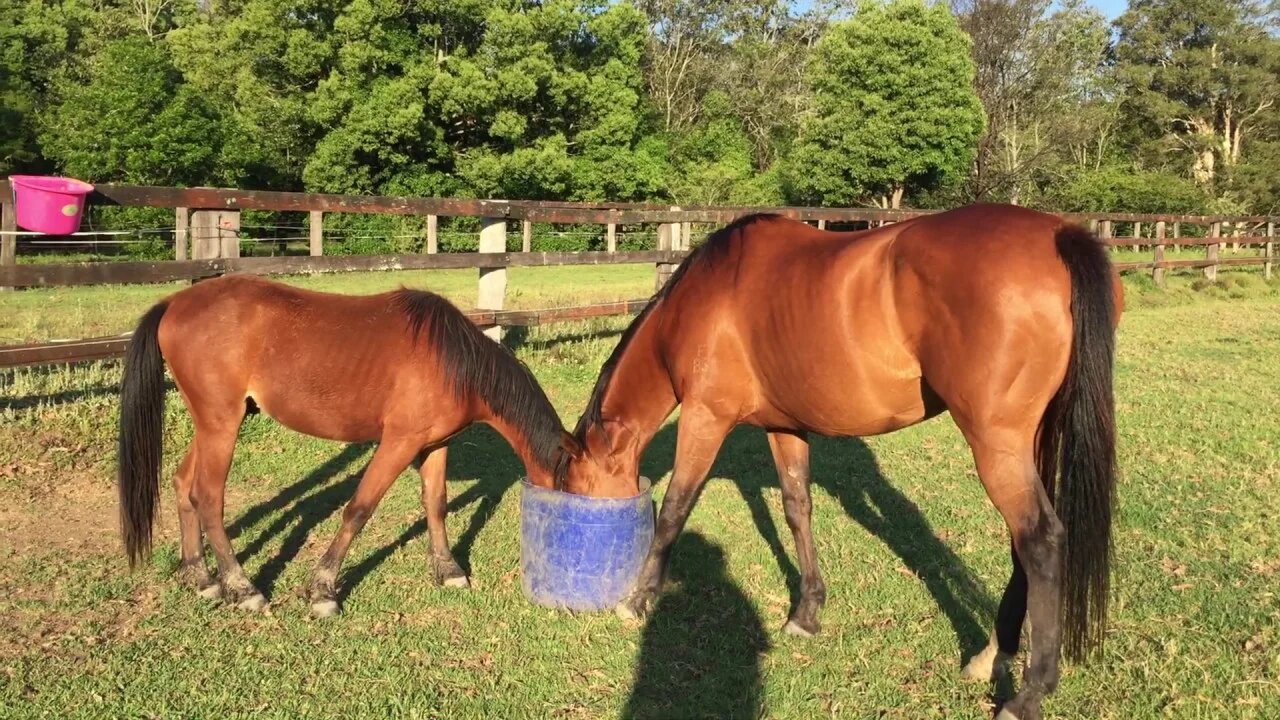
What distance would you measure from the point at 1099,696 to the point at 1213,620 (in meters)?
0.94

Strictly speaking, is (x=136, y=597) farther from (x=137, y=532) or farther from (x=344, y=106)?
(x=344, y=106)

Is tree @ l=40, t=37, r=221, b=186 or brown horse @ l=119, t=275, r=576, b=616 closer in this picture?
brown horse @ l=119, t=275, r=576, b=616

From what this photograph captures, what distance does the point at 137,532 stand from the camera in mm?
3992

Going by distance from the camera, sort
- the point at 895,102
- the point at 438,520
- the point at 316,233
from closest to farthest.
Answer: the point at 438,520 < the point at 316,233 < the point at 895,102

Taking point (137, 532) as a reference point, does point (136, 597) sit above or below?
below

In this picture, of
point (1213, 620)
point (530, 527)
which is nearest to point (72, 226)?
point (530, 527)

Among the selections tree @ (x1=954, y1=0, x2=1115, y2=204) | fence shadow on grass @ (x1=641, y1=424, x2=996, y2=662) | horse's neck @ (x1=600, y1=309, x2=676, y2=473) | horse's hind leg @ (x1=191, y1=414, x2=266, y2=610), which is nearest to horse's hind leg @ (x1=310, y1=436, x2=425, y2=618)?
horse's hind leg @ (x1=191, y1=414, x2=266, y2=610)

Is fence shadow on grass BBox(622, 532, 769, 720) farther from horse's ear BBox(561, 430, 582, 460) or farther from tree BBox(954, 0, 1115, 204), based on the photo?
tree BBox(954, 0, 1115, 204)

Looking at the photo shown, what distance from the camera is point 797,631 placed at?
12.2ft

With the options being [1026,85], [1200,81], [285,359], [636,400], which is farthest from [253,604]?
[1200,81]

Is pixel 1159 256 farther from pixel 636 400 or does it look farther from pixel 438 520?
pixel 438 520

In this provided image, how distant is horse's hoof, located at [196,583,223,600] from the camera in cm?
394

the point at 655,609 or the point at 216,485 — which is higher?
the point at 216,485

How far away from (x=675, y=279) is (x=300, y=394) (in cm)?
187
